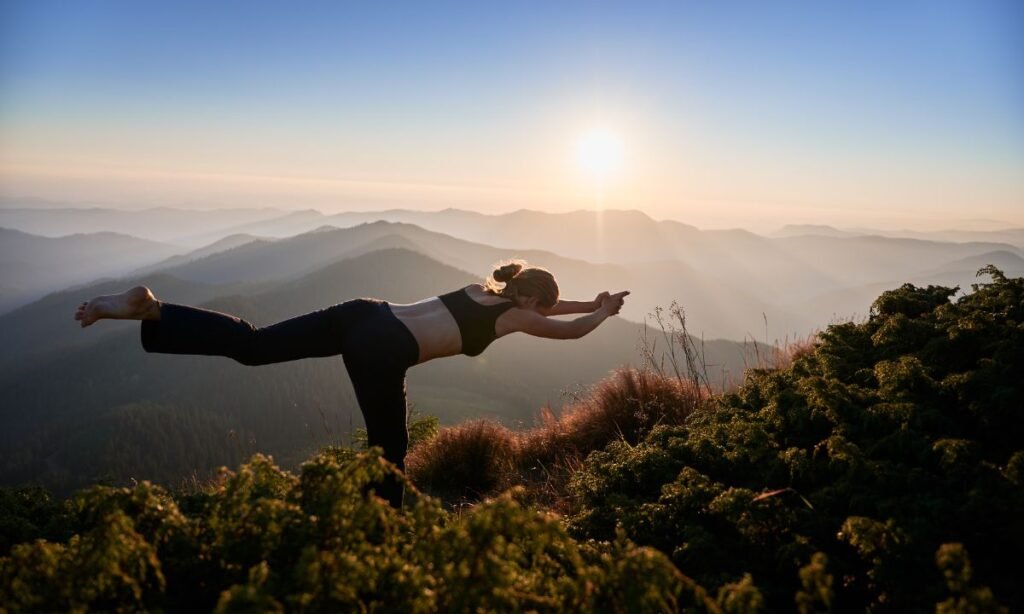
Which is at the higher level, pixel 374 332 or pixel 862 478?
pixel 374 332

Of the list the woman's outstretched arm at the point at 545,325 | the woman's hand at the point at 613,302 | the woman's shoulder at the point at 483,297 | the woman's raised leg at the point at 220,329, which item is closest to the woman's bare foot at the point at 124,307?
the woman's raised leg at the point at 220,329

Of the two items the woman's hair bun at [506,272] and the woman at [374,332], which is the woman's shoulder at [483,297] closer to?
the woman at [374,332]

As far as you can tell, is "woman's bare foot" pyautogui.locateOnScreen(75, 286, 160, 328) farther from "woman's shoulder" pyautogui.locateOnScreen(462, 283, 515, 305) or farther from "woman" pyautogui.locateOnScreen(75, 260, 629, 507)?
"woman's shoulder" pyautogui.locateOnScreen(462, 283, 515, 305)

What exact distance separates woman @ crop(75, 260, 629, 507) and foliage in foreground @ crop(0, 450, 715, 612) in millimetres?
1385

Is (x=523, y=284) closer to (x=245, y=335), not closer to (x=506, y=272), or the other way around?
(x=506, y=272)

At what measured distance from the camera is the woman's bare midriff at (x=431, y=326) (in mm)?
4004

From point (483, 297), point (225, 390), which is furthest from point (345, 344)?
point (225, 390)

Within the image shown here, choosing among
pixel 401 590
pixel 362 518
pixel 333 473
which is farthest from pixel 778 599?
pixel 333 473

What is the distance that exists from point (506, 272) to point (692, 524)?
2405mm

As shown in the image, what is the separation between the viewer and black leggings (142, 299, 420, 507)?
12.1ft

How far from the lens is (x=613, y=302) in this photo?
195 inches

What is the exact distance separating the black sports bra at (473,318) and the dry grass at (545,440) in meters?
2.42

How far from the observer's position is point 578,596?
1933 mm

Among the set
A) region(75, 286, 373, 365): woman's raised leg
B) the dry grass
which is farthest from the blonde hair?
the dry grass
